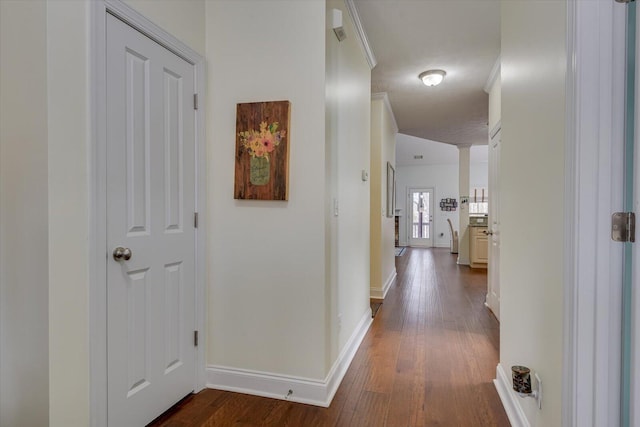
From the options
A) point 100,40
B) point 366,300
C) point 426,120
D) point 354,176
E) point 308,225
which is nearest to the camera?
point 100,40

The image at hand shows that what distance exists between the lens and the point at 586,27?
1.09m

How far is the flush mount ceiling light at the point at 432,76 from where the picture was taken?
12.3 feet

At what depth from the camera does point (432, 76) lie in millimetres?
3762

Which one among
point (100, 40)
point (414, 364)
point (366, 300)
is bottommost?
point (414, 364)

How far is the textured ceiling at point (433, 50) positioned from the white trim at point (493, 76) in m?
0.04

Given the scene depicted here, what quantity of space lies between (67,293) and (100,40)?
106 cm

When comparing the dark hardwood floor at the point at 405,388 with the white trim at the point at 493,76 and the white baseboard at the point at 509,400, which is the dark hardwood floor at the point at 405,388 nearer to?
the white baseboard at the point at 509,400

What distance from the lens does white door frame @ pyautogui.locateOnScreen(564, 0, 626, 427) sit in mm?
1080

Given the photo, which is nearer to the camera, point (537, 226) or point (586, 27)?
point (586, 27)

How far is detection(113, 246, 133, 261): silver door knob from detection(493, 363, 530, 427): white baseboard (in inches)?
79.1

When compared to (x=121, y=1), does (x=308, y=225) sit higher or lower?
lower

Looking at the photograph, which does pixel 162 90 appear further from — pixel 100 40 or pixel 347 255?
pixel 347 255

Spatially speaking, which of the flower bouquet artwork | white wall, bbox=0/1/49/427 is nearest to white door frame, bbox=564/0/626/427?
the flower bouquet artwork

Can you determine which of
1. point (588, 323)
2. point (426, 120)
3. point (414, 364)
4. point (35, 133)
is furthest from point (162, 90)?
point (426, 120)
